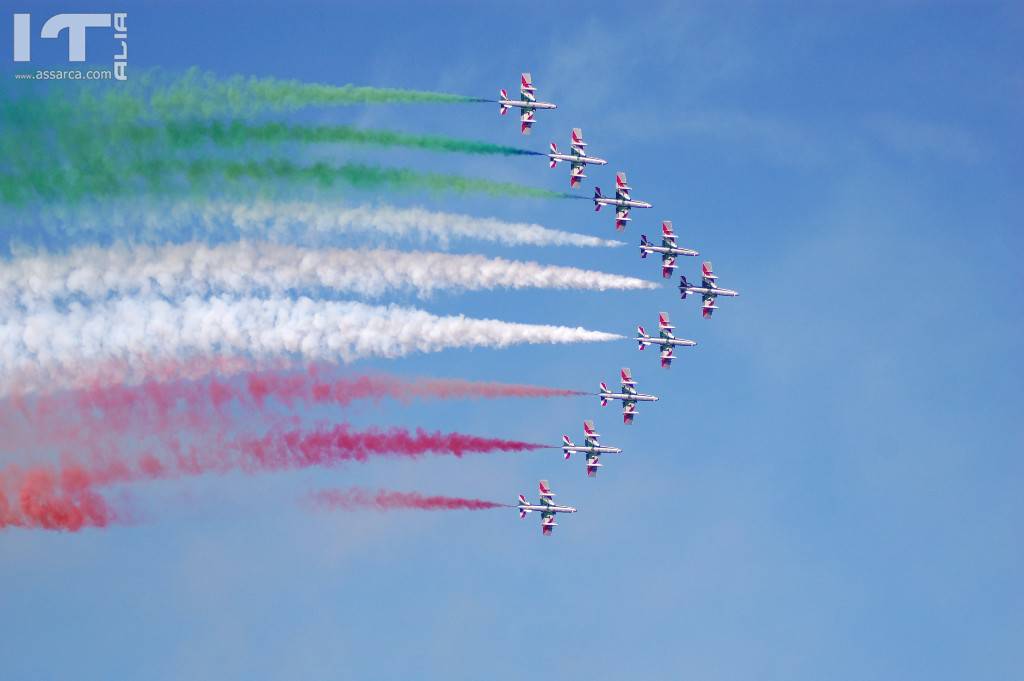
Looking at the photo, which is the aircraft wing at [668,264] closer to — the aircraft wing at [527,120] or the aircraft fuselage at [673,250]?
the aircraft fuselage at [673,250]

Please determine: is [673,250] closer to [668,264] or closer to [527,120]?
[668,264]

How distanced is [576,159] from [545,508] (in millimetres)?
15798

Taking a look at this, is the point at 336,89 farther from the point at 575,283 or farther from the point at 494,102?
the point at 575,283

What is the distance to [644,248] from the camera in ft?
307

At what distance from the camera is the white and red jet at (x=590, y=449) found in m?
93.2

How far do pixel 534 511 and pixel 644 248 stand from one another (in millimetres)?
12991

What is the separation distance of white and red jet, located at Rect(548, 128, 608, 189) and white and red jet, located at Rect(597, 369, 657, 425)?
32.7ft

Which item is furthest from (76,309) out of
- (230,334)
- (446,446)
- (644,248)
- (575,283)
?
(644,248)

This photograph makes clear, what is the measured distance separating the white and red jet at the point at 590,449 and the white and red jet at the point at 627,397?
1.46m

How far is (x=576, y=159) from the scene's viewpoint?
91125 mm

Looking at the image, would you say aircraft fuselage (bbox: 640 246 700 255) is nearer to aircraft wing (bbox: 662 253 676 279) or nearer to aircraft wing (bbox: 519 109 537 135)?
aircraft wing (bbox: 662 253 676 279)

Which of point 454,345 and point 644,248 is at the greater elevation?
point 644,248

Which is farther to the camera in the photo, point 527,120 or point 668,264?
point 668,264

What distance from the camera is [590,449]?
93812mm
